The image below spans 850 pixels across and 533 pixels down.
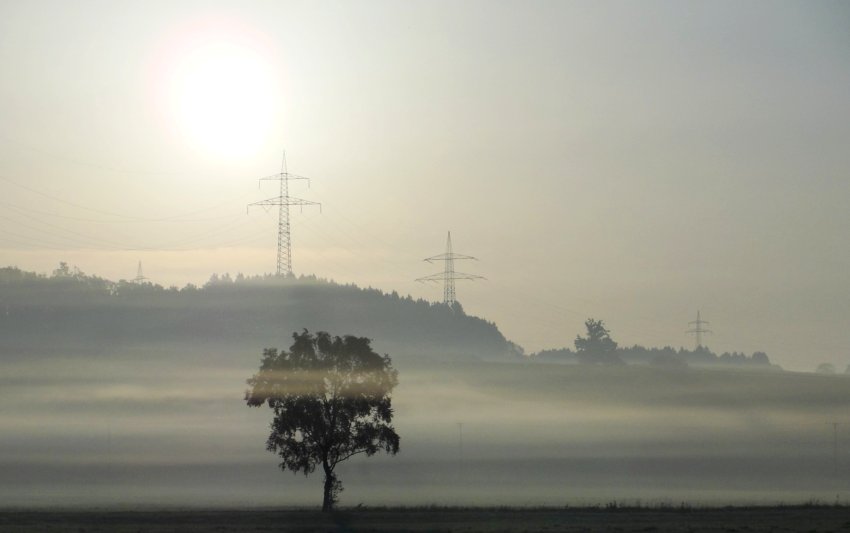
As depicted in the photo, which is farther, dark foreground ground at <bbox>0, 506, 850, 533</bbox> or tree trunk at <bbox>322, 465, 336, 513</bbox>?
tree trunk at <bbox>322, 465, 336, 513</bbox>

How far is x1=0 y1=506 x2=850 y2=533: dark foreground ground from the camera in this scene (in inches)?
2665

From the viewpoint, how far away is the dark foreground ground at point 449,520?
6769cm

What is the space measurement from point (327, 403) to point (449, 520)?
2183 cm

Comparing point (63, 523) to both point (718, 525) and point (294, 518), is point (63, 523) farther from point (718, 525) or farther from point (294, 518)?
point (718, 525)

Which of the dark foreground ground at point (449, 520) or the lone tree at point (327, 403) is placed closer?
the dark foreground ground at point (449, 520)

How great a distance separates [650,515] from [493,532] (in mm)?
14490

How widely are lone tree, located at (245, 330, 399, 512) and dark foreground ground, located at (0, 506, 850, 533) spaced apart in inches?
345

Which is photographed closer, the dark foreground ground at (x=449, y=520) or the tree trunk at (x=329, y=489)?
the dark foreground ground at (x=449, y=520)

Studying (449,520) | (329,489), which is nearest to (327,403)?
(329,489)

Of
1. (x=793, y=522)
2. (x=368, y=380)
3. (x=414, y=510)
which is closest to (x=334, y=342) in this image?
(x=368, y=380)

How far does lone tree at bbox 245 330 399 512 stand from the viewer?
3617 inches

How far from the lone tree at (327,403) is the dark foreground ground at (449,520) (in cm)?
877

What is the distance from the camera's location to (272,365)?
95438mm

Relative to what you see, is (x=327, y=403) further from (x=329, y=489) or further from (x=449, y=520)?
(x=449, y=520)
